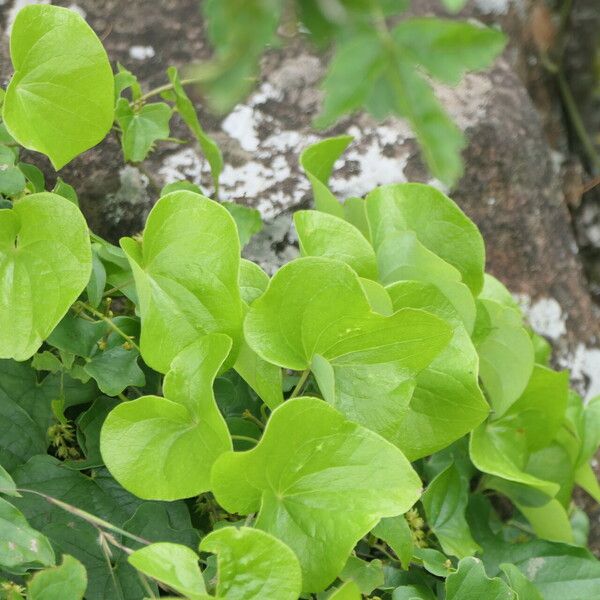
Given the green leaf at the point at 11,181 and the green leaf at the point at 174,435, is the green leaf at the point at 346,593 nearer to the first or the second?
the green leaf at the point at 174,435

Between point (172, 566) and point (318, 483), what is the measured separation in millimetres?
149

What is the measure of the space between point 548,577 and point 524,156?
0.70m

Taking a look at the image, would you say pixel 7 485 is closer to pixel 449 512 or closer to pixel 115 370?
pixel 115 370

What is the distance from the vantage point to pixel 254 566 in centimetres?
66

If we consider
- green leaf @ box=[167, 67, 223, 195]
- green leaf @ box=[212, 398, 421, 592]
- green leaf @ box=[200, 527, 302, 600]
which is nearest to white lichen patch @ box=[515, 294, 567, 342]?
green leaf @ box=[167, 67, 223, 195]

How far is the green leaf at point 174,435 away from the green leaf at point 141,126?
348 mm

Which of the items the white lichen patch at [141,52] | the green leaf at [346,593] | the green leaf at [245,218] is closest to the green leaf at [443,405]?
the green leaf at [346,593]

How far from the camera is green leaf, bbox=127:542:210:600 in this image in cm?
61

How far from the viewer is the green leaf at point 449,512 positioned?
935 millimetres

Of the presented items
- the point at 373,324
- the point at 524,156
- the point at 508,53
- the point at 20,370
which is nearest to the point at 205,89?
the point at 373,324

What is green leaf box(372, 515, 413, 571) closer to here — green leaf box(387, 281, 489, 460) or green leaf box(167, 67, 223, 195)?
green leaf box(387, 281, 489, 460)

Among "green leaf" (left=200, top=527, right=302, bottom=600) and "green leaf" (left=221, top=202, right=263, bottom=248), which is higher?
"green leaf" (left=221, top=202, right=263, bottom=248)

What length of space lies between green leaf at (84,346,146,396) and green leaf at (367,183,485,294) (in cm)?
33

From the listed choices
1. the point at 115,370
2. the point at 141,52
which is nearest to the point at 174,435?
the point at 115,370
